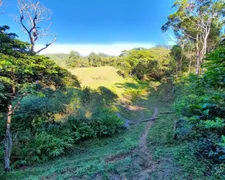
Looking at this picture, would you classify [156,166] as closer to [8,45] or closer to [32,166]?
[32,166]

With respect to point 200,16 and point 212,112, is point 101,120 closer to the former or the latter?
point 212,112

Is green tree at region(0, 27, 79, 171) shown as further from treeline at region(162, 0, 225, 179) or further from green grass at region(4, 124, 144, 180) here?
treeline at region(162, 0, 225, 179)

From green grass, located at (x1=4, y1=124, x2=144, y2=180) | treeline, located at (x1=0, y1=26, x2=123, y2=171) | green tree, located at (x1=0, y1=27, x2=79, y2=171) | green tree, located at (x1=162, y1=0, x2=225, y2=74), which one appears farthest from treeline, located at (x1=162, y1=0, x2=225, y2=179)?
green tree, located at (x1=0, y1=27, x2=79, y2=171)

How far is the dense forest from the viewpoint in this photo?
3.91 m

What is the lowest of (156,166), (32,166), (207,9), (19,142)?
(32,166)

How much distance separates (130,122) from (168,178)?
7.53 metres

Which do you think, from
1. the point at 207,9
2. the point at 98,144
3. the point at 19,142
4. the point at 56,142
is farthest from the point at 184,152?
the point at 207,9

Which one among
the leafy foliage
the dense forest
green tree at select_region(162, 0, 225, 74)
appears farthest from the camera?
green tree at select_region(162, 0, 225, 74)

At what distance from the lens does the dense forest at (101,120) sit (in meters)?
3.91

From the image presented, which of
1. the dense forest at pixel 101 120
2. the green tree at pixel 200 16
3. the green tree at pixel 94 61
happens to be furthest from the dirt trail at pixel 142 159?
the green tree at pixel 94 61

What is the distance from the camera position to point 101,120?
9.74 metres

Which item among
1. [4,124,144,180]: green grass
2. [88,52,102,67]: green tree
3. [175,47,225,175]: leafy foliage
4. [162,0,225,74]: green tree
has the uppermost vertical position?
[162,0,225,74]: green tree

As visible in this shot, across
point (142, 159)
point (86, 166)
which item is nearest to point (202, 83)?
point (142, 159)

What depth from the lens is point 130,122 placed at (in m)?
11.5
